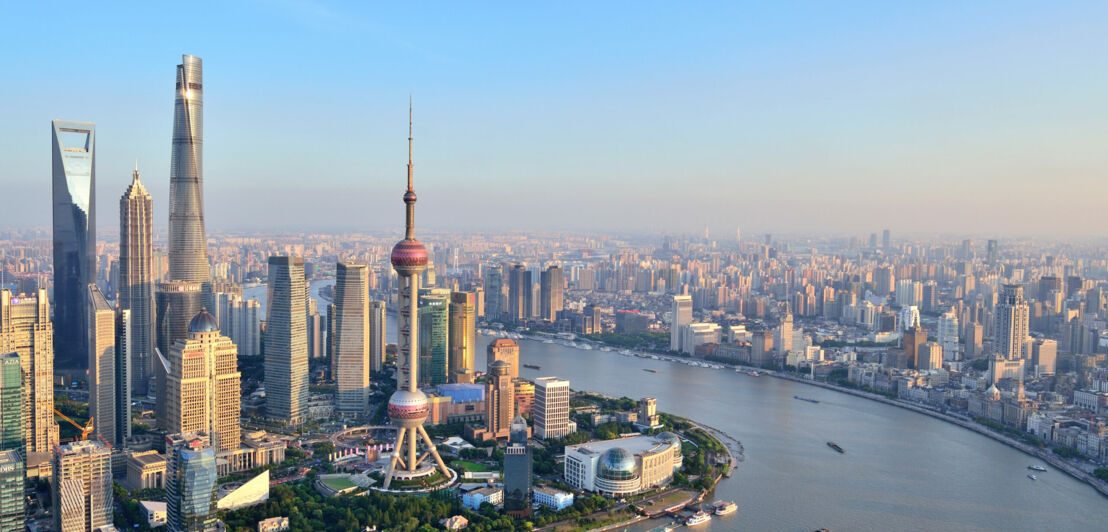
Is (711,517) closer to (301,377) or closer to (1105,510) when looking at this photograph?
(1105,510)

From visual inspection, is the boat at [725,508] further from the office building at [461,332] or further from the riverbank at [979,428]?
the office building at [461,332]

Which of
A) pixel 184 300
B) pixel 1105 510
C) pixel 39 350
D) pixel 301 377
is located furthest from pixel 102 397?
pixel 1105 510

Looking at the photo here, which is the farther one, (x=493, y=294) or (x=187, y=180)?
(x=493, y=294)

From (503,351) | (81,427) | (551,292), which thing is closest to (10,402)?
(81,427)

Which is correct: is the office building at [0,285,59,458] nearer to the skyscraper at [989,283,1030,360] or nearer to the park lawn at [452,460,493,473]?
the park lawn at [452,460,493,473]

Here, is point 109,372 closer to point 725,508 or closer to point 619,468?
point 619,468

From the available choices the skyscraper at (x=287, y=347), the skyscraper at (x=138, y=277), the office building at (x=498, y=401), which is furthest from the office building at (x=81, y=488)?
the skyscraper at (x=138, y=277)

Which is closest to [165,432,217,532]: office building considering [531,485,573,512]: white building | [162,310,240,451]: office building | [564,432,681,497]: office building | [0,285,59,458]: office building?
[162,310,240,451]: office building
